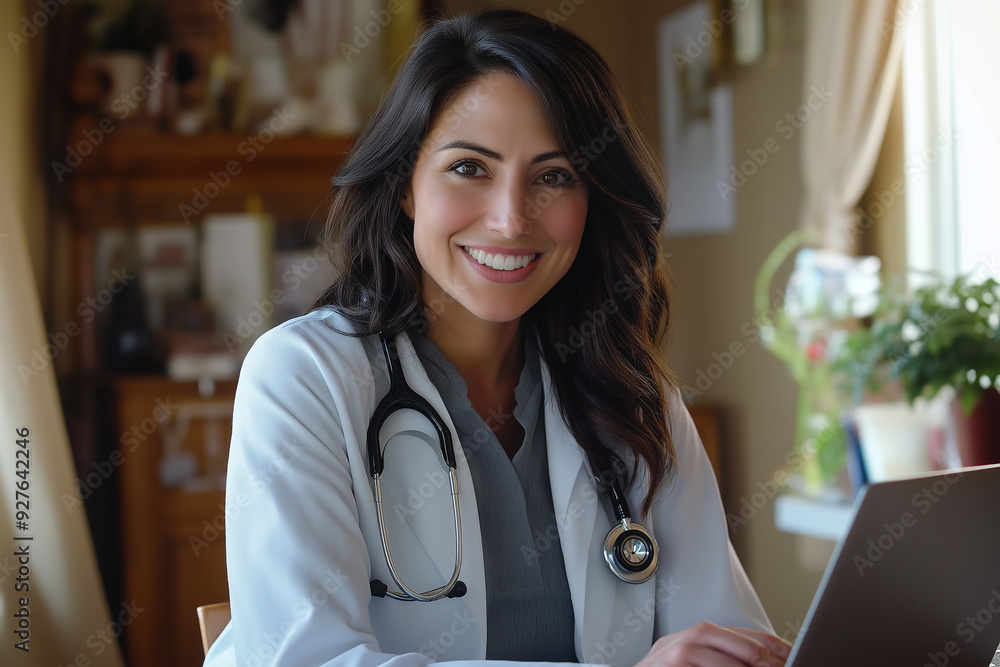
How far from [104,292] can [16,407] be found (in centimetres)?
81

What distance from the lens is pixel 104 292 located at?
2854 millimetres

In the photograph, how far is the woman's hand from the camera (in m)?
0.92

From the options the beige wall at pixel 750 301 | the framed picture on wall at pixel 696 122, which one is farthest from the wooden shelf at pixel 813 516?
the framed picture on wall at pixel 696 122

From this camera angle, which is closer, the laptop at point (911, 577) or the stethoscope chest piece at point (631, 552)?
the laptop at point (911, 577)

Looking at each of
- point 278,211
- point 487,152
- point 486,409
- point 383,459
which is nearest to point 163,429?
point 278,211

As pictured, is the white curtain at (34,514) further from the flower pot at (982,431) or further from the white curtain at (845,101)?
the white curtain at (845,101)

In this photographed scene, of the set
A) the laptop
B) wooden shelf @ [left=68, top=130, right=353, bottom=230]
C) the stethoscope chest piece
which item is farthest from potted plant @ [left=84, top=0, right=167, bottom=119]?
the laptop

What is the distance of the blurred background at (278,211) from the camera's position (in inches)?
108

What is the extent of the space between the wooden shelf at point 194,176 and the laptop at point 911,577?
223 centimetres

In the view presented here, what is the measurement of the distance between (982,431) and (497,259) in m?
1.36

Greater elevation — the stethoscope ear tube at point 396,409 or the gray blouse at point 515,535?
the stethoscope ear tube at point 396,409

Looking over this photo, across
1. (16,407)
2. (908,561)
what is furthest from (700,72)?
(908,561)

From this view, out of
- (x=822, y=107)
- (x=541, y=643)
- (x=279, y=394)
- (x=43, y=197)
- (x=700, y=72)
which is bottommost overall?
(x=541, y=643)

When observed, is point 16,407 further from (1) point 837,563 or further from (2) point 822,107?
(2) point 822,107
